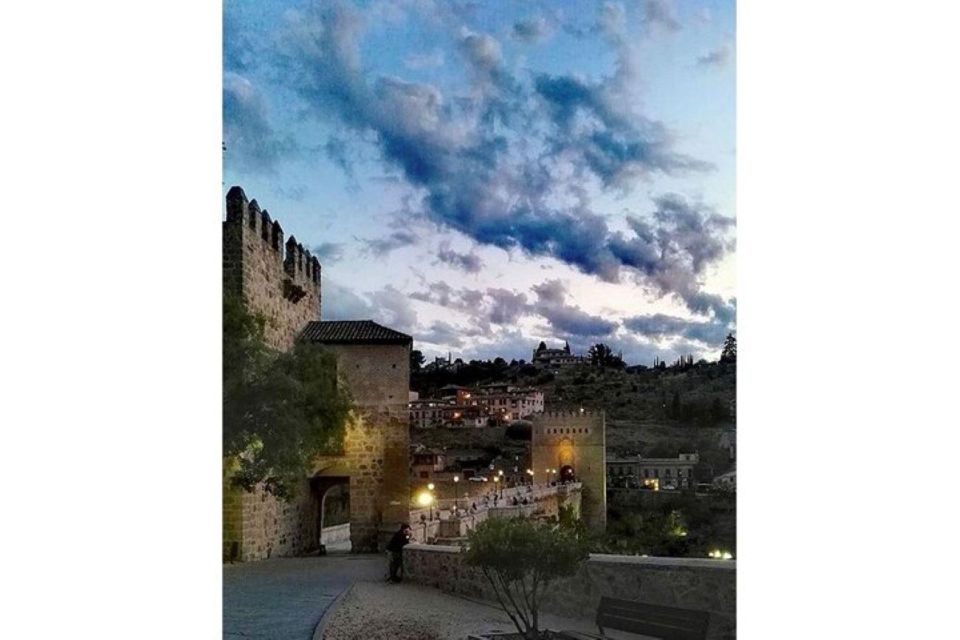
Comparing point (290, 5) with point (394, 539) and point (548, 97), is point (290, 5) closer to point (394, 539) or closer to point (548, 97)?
point (548, 97)

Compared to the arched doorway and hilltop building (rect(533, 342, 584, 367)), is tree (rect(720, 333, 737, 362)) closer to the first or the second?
hilltop building (rect(533, 342, 584, 367))

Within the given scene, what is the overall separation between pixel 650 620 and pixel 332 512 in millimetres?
1154

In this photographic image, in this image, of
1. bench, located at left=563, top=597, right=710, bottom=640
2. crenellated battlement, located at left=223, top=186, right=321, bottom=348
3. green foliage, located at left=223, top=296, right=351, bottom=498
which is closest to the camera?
bench, located at left=563, top=597, right=710, bottom=640

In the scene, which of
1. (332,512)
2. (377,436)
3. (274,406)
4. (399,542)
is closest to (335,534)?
(332,512)

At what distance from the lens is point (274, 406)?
4.55 metres

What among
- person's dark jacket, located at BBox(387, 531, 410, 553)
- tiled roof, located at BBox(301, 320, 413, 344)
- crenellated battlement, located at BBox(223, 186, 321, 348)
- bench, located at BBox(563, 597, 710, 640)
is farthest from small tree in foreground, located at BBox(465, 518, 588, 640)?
crenellated battlement, located at BBox(223, 186, 321, 348)

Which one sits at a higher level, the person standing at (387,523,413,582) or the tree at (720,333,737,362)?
the tree at (720,333,737,362)

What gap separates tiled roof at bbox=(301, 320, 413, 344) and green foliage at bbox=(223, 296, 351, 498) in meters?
0.07

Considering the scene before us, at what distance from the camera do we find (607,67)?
4.21 meters

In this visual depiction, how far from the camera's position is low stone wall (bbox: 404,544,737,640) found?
419 centimetres

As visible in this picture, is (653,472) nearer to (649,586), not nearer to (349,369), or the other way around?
(649,586)
